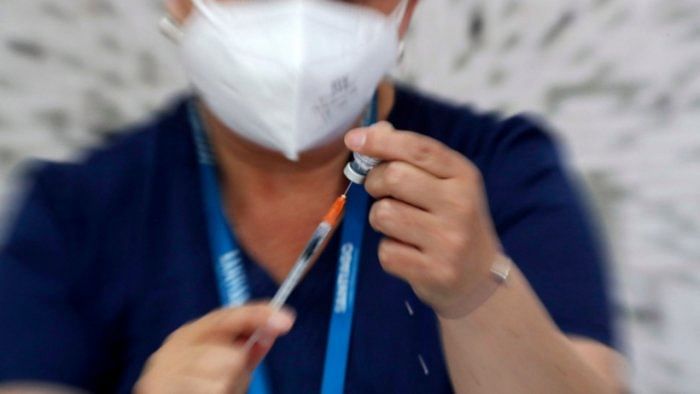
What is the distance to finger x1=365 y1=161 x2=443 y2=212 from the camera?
51 cm

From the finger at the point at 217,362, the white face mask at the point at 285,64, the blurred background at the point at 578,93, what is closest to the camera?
the finger at the point at 217,362

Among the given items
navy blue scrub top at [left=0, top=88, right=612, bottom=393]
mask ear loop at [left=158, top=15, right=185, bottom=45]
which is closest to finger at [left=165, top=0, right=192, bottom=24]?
mask ear loop at [left=158, top=15, right=185, bottom=45]

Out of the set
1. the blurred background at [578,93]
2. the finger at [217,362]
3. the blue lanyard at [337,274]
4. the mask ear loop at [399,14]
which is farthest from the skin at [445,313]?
the blurred background at [578,93]

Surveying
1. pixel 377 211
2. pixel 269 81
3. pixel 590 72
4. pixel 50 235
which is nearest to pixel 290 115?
pixel 269 81

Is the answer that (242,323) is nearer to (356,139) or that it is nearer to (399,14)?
(356,139)

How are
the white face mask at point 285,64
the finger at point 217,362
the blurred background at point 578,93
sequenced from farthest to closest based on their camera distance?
the blurred background at point 578,93 → the white face mask at point 285,64 → the finger at point 217,362

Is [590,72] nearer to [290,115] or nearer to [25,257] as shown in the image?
[290,115]

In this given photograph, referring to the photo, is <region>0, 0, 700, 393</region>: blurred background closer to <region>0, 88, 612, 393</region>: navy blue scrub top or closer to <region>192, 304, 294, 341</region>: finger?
<region>0, 88, 612, 393</region>: navy blue scrub top

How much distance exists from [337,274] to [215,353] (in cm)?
22

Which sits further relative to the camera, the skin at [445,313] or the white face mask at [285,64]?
the white face mask at [285,64]

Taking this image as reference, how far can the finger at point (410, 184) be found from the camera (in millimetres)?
513

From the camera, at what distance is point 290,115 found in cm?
63

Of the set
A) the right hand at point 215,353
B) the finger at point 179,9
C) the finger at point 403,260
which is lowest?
the right hand at point 215,353

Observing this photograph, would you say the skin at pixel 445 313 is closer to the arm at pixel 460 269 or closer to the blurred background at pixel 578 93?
the arm at pixel 460 269
